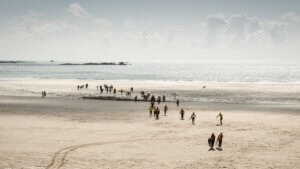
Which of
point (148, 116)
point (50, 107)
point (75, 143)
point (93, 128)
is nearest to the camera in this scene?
point (75, 143)

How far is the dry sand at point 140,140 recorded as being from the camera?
69.9ft

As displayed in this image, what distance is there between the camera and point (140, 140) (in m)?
27.4

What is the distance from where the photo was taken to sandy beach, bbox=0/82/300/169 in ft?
70.0

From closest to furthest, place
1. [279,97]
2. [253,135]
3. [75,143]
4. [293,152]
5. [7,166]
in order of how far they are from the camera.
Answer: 1. [7,166]
2. [293,152]
3. [75,143]
4. [253,135]
5. [279,97]

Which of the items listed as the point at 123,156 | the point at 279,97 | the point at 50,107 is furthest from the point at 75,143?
the point at 279,97

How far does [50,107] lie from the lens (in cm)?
4791

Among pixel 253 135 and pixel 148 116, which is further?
pixel 148 116

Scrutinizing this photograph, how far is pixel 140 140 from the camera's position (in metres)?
27.4

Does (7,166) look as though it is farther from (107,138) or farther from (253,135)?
(253,135)

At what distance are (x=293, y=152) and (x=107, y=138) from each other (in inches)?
517

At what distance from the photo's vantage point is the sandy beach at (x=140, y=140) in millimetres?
21328

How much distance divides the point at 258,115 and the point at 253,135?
41.7ft

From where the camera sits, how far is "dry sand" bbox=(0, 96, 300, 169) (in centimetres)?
2130

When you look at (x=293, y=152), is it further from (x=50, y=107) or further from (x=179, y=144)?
(x=50, y=107)
